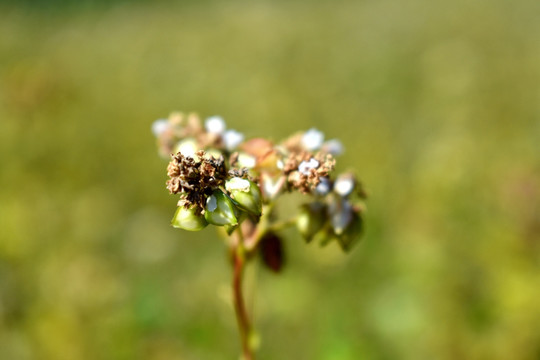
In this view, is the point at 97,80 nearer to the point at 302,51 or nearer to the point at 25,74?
the point at 25,74

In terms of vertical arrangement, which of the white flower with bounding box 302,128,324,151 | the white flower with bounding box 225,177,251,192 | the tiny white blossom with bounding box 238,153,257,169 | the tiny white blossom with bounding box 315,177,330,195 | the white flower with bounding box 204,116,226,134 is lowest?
A: the white flower with bounding box 225,177,251,192

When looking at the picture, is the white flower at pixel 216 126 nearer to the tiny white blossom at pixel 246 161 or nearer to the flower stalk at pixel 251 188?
the flower stalk at pixel 251 188

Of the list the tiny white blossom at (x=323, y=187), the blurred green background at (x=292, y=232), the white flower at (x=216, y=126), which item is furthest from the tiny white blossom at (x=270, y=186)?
the blurred green background at (x=292, y=232)

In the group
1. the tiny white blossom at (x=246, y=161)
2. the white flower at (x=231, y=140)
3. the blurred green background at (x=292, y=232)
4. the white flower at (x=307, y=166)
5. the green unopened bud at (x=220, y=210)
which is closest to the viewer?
the green unopened bud at (x=220, y=210)

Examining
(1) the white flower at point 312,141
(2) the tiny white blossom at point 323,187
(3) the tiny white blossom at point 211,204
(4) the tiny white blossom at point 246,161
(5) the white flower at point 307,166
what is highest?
(1) the white flower at point 312,141

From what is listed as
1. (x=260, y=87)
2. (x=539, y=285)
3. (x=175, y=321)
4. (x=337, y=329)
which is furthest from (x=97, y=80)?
(x=539, y=285)

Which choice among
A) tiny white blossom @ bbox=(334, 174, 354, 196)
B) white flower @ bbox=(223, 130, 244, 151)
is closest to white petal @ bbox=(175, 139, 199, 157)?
white flower @ bbox=(223, 130, 244, 151)

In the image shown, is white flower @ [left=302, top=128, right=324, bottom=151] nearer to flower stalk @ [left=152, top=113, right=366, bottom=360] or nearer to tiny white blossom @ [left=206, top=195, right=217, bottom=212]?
flower stalk @ [left=152, top=113, right=366, bottom=360]
